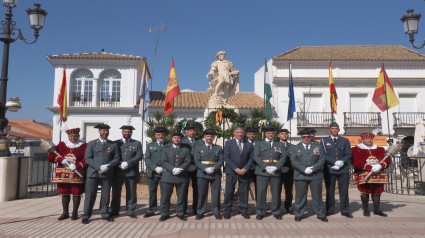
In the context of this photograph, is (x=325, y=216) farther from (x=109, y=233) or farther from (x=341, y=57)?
(x=341, y=57)

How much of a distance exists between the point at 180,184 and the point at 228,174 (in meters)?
0.94

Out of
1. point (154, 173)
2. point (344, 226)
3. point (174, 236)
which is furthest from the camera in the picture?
point (154, 173)

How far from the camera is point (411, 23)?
7855 mm

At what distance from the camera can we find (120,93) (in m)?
21.9

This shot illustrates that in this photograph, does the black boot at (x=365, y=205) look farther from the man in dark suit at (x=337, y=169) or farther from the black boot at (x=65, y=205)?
the black boot at (x=65, y=205)

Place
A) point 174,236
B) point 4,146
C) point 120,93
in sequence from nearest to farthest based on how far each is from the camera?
point 174,236
point 4,146
point 120,93

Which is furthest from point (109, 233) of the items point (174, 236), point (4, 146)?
point (4, 146)

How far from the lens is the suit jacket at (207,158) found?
18.8 feet

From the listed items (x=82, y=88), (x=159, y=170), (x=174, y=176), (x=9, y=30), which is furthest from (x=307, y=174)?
(x=82, y=88)

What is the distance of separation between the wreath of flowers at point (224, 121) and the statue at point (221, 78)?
918 millimetres

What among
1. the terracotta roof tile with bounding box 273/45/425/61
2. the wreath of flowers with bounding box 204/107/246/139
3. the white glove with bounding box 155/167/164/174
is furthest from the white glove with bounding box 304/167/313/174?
the terracotta roof tile with bounding box 273/45/425/61

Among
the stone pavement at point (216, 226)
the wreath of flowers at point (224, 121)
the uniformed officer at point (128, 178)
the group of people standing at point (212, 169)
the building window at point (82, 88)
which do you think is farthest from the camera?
the building window at point (82, 88)

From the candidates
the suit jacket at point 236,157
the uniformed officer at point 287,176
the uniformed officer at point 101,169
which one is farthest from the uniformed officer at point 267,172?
the uniformed officer at point 101,169

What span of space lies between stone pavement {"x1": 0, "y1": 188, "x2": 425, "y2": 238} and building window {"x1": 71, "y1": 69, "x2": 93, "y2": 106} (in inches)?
656
